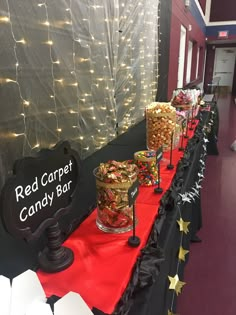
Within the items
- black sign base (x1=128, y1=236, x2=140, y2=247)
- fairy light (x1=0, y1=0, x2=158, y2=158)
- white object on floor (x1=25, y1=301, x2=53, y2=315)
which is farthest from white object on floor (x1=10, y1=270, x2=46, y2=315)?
fairy light (x1=0, y1=0, x2=158, y2=158)

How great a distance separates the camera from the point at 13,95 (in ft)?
4.19

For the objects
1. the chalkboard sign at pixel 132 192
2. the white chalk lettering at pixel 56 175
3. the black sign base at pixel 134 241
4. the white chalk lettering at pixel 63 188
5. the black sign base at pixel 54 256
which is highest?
the white chalk lettering at pixel 56 175

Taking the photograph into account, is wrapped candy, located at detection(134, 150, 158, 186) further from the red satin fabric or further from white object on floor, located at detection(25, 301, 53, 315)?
white object on floor, located at detection(25, 301, 53, 315)

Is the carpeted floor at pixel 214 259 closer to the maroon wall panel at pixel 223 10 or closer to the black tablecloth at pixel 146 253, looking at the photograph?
the black tablecloth at pixel 146 253

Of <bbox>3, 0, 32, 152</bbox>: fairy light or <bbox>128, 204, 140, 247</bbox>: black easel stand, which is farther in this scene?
<bbox>3, 0, 32, 152</bbox>: fairy light

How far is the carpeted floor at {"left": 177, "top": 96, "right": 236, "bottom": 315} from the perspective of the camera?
58.3 inches

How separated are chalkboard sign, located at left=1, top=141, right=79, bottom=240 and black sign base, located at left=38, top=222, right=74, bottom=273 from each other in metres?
0.06

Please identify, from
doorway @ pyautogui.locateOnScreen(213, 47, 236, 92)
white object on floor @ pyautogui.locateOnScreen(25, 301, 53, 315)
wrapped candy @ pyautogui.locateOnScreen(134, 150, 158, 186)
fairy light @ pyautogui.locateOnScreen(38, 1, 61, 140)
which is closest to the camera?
white object on floor @ pyautogui.locateOnScreen(25, 301, 53, 315)

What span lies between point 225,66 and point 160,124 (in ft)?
51.9

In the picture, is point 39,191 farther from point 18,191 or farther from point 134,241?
point 134,241

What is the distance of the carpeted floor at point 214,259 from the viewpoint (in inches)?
58.3

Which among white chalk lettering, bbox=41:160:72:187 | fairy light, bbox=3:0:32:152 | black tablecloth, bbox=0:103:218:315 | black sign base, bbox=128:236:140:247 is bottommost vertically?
black tablecloth, bbox=0:103:218:315

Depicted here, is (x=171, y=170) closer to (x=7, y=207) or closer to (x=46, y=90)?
(x=46, y=90)

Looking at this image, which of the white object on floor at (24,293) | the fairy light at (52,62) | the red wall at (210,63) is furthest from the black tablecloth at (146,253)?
the red wall at (210,63)
